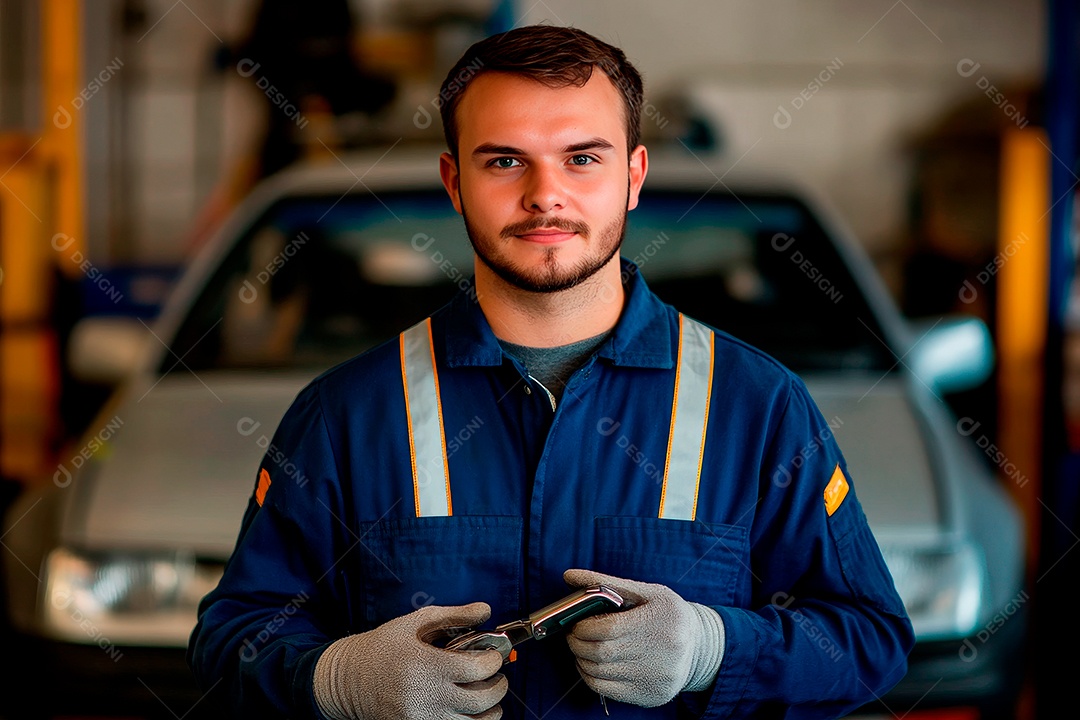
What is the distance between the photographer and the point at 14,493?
4.39m

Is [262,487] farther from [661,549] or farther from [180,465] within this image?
[180,465]

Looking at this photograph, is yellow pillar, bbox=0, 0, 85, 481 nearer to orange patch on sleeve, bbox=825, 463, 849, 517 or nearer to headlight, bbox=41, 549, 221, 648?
headlight, bbox=41, 549, 221, 648

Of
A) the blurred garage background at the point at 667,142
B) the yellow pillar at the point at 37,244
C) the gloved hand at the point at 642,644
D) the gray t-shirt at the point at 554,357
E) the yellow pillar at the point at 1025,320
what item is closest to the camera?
the gloved hand at the point at 642,644

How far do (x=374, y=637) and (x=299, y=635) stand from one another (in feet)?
0.53

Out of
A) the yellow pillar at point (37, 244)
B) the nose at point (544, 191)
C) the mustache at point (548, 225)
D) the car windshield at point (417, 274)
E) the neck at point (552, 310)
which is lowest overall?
the neck at point (552, 310)

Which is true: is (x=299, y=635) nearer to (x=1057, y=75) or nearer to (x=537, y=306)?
(x=537, y=306)

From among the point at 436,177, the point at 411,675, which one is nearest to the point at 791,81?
the point at 436,177

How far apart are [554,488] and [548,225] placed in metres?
0.33

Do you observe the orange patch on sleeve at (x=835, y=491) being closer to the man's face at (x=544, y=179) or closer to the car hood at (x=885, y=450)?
the man's face at (x=544, y=179)

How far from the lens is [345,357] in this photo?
2980 mm

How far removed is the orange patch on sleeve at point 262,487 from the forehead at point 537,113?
1.74 ft

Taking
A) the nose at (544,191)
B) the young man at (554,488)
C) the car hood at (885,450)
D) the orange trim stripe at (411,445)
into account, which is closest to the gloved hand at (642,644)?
the young man at (554,488)

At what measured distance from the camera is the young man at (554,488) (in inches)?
58.4

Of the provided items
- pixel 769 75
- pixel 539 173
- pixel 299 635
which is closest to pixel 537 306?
pixel 539 173
